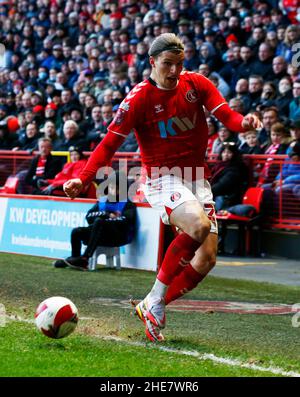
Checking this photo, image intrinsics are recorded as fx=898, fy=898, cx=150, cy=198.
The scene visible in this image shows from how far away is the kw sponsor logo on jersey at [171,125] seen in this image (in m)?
7.27

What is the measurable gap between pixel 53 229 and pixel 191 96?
→ 679 centimetres

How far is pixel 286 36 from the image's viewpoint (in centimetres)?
1563

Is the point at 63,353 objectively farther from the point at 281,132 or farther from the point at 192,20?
the point at 192,20

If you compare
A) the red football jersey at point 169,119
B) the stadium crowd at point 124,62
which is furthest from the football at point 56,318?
the stadium crowd at point 124,62

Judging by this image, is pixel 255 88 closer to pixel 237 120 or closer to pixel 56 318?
pixel 237 120

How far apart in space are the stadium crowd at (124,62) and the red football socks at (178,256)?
6.66m

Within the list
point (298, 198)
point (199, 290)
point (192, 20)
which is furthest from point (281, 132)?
point (192, 20)

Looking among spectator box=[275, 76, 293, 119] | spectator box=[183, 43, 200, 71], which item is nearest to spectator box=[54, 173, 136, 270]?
spectator box=[275, 76, 293, 119]

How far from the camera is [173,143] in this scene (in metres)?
7.28

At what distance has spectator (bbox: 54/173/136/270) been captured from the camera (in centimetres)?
1212

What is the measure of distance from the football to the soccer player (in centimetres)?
72

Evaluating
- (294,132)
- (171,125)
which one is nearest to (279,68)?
(294,132)
